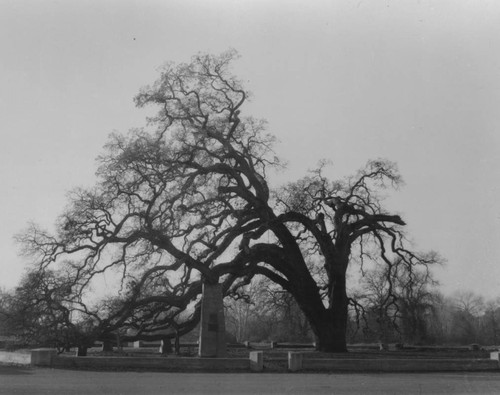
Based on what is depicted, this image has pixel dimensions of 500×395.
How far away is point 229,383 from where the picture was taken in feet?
56.6

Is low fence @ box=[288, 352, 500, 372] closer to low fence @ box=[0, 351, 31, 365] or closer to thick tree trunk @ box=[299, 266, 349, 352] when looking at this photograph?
thick tree trunk @ box=[299, 266, 349, 352]

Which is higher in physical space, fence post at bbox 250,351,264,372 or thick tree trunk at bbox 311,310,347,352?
thick tree trunk at bbox 311,310,347,352

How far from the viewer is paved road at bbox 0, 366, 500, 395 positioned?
1516cm

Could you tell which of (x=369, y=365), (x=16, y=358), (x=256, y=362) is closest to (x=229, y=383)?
(x=256, y=362)

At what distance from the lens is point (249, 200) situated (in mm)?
32438

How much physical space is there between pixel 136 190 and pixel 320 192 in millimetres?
13237


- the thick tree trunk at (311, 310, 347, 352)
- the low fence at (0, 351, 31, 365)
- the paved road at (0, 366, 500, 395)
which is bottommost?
the paved road at (0, 366, 500, 395)

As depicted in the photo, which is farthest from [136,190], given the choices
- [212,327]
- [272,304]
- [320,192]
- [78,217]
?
[272,304]

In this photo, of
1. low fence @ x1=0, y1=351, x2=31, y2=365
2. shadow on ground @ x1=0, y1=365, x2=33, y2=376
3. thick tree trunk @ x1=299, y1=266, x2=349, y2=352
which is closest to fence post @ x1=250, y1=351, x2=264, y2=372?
shadow on ground @ x1=0, y1=365, x2=33, y2=376

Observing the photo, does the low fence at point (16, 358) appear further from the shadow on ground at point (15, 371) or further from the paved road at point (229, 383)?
the paved road at point (229, 383)

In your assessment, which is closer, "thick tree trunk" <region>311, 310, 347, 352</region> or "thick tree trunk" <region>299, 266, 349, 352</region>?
"thick tree trunk" <region>311, 310, 347, 352</region>

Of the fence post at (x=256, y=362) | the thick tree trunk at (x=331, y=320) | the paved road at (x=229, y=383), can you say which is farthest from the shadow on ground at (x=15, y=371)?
the thick tree trunk at (x=331, y=320)

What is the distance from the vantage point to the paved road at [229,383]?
49.8ft

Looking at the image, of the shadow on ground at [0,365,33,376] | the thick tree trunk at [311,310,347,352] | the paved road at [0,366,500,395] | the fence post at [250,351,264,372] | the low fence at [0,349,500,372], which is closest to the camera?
the paved road at [0,366,500,395]
